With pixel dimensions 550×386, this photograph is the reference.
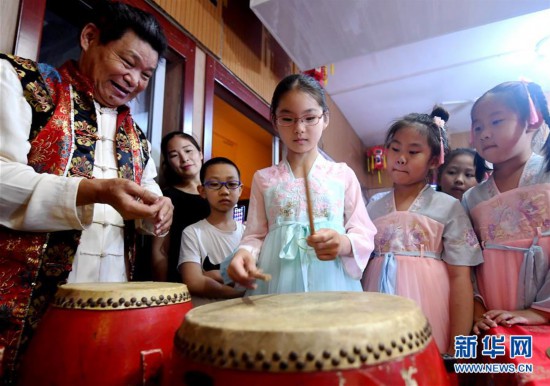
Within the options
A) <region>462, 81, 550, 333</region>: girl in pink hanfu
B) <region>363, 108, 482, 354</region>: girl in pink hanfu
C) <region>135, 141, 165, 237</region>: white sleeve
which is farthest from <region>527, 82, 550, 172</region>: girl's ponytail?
<region>135, 141, 165, 237</region>: white sleeve

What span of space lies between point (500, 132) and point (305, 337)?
1.12 meters

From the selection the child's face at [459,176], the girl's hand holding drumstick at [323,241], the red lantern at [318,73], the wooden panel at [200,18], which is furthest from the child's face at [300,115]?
the red lantern at [318,73]

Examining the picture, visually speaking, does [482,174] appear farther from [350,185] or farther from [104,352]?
[104,352]

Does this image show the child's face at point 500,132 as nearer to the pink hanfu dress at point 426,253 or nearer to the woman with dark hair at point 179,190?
the pink hanfu dress at point 426,253

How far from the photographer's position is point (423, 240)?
1.27 m

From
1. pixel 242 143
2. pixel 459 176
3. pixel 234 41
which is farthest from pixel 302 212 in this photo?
pixel 242 143

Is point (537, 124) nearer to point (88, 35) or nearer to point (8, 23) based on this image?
point (88, 35)

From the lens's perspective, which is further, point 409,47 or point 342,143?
point 342,143

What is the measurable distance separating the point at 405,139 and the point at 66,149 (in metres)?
1.21

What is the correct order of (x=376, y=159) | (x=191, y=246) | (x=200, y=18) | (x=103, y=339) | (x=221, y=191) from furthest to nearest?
(x=376, y=159)
(x=200, y=18)
(x=221, y=191)
(x=191, y=246)
(x=103, y=339)

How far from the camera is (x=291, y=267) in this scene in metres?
1.11

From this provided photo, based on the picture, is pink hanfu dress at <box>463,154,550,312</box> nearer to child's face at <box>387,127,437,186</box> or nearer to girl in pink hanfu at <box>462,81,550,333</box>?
girl in pink hanfu at <box>462,81,550,333</box>

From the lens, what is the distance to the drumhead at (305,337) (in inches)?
18.6

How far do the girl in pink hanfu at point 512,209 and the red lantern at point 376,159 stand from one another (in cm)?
511
